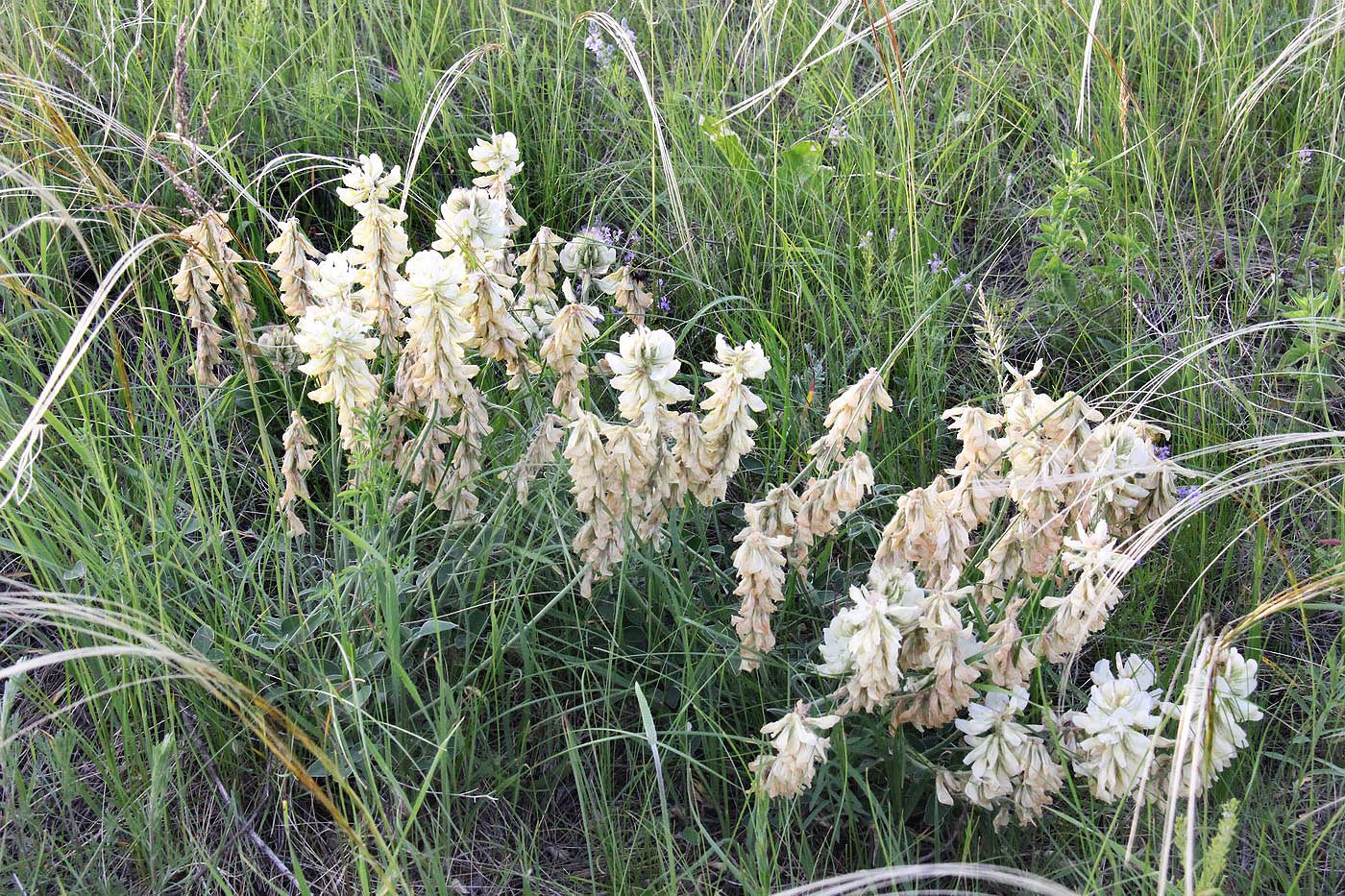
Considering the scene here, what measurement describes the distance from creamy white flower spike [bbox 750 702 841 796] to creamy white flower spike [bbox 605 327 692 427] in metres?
0.46

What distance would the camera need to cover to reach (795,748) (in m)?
1.46

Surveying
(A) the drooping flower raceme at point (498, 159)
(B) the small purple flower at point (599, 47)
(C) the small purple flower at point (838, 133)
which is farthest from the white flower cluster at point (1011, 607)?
(B) the small purple flower at point (599, 47)

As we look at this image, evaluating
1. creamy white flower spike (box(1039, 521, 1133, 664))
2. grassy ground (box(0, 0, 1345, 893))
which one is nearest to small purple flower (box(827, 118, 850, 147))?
grassy ground (box(0, 0, 1345, 893))

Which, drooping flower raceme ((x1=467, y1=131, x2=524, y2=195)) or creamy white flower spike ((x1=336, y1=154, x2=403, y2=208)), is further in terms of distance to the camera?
drooping flower raceme ((x1=467, y1=131, x2=524, y2=195))

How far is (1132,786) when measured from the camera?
1.50m

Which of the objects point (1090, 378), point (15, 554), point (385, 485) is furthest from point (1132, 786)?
point (15, 554)

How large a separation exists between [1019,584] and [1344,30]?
192cm

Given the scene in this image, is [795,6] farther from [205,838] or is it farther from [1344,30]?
[205,838]

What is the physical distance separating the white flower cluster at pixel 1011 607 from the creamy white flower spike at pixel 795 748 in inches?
0.8

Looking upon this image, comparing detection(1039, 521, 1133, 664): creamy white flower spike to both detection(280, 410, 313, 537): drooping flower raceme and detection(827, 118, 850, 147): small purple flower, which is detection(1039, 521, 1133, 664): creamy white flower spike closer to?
detection(280, 410, 313, 537): drooping flower raceme

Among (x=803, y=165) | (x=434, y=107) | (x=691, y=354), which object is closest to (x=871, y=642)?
(x=691, y=354)

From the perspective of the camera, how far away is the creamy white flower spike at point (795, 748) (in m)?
1.46

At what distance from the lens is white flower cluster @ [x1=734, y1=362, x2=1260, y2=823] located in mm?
1479

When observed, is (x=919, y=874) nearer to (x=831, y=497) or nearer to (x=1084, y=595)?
(x=1084, y=595)
